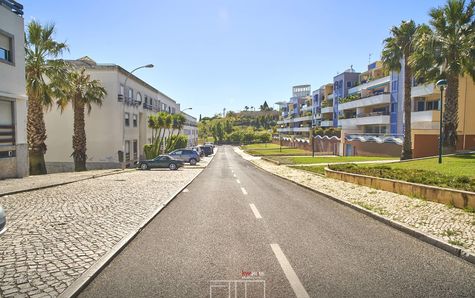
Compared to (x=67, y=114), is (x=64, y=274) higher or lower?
lower

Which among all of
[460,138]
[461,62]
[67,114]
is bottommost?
[460,138]

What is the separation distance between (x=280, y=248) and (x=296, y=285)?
→ 1.58 meters

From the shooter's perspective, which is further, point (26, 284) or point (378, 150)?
point (378, 150)

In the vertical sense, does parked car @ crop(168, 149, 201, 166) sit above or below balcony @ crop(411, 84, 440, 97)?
below

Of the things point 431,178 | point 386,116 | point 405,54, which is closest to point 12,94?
point 431,178

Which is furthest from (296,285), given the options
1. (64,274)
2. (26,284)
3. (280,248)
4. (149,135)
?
(149,135)

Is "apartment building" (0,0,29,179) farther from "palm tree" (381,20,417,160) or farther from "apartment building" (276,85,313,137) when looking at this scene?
"apartment building" (276,85,313,137)

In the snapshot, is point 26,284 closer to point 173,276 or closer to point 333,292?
point 173,276

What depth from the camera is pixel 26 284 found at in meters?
4.25

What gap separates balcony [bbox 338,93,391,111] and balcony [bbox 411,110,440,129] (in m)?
8.05

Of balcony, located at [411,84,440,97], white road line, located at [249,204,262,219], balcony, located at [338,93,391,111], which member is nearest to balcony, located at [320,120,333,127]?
balcony, located at [338,93,391,111]

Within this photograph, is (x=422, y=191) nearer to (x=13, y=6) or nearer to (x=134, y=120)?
(x=13, y=6)

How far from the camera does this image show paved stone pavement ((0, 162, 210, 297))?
14.6 ft

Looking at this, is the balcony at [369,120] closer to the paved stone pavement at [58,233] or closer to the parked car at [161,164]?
the parked car at [161,164]
